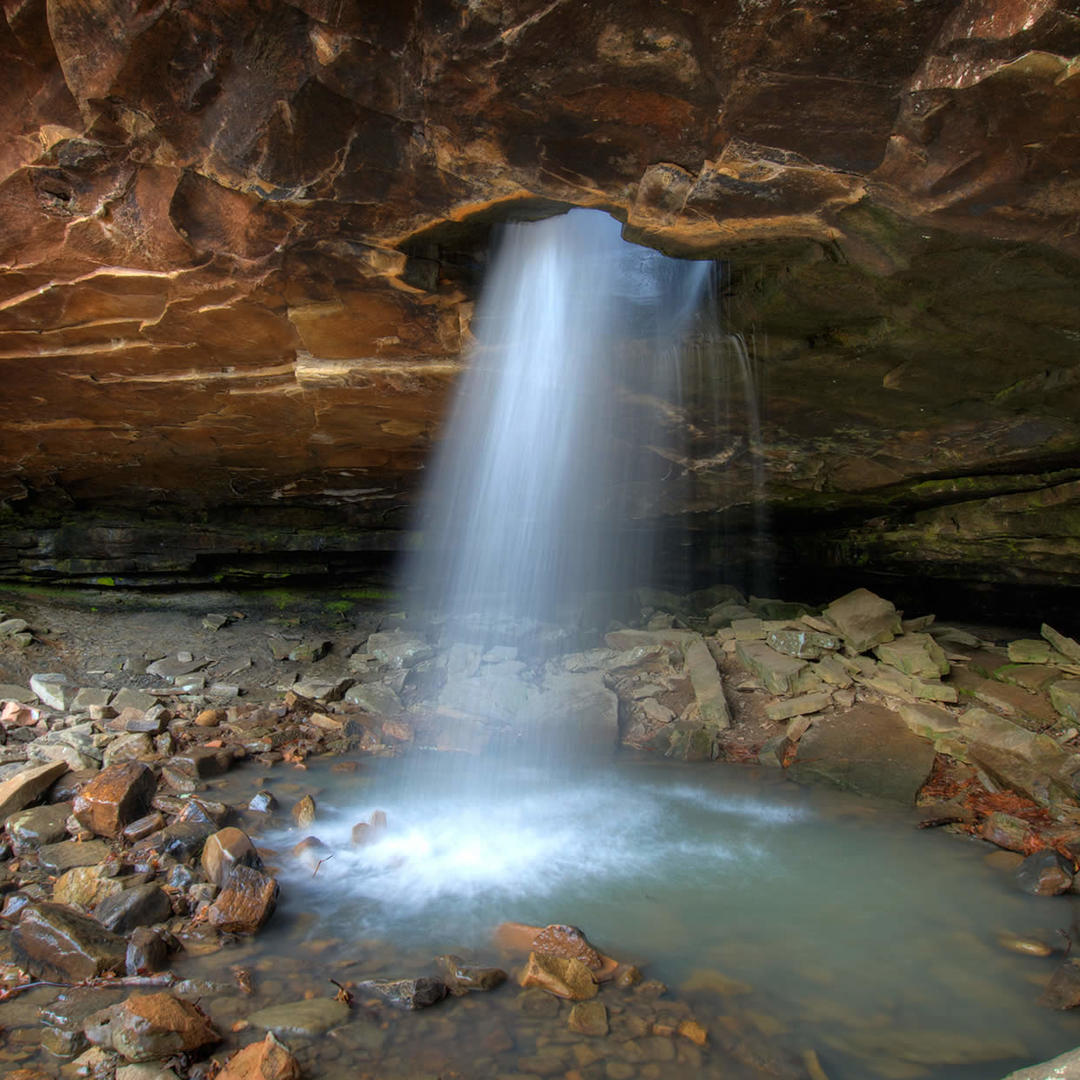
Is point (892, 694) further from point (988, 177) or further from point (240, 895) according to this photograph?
point (240, 895)

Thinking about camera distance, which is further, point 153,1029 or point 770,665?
point 770,665

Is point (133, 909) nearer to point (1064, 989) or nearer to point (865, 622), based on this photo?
point (1064, 989)

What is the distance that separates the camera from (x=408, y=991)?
341 centimetres

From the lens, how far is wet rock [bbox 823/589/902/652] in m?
8.90

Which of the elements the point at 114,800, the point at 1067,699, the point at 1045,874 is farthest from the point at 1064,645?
the point at 114,800

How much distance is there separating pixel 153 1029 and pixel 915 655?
27.8 feet

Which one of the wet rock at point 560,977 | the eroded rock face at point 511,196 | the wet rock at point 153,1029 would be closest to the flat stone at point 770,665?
the eroded rock face at point 511,196

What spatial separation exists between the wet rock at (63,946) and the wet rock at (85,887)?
55 cm

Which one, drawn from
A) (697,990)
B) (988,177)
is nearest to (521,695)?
(697,990)

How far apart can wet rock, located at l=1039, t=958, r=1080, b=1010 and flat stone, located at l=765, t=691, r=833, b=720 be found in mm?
4295

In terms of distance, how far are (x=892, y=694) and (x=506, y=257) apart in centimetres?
676

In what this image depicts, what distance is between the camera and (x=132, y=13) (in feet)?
8.82

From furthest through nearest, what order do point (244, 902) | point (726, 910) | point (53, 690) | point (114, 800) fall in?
point (53, 690) < point (114, 800) < point (726, 910) < point (244, 902)

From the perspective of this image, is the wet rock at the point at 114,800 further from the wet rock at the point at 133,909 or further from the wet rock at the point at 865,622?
the wet rock at the point at 865,622
